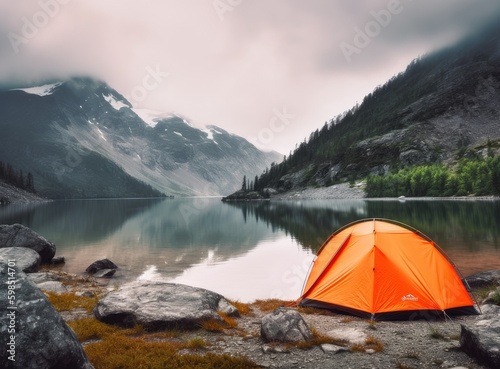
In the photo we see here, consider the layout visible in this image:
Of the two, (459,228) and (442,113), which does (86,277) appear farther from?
(442,113)

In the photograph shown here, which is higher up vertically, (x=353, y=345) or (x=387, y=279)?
(x=387, y=279)

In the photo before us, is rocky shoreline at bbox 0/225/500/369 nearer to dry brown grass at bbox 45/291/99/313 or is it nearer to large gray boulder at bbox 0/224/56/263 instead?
dry brown grass at bbox 45/291/99/313

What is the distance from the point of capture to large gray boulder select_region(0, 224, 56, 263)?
81.1 feet

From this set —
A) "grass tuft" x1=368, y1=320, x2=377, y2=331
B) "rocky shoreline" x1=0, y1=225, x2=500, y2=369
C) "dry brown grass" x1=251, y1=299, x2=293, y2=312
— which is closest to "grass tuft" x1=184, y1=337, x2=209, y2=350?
"rocky shoreline" x1=0, y1=225, x2=500, y2=369

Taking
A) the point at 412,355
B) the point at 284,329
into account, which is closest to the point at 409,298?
the point at 412,355

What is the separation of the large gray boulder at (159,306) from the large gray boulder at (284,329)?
6.72ft

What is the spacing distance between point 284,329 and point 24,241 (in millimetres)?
23900

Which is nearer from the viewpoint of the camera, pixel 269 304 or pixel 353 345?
pixel 353 345

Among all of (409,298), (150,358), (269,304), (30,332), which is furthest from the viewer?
(269,304)

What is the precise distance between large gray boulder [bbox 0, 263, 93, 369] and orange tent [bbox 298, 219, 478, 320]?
9.49 meters

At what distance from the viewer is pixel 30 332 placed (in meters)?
5.21

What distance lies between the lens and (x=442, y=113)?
7608 inches

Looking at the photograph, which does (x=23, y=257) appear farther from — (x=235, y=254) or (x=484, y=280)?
(x=484, y=280)

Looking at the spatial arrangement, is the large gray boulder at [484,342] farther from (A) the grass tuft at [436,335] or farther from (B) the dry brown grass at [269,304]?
(B) the dry brown grass at [269,304]
